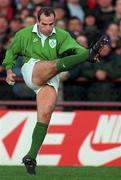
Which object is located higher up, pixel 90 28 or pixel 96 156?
pixel 90 28

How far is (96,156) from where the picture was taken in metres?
12.7

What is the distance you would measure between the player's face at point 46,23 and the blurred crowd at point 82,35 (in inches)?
128

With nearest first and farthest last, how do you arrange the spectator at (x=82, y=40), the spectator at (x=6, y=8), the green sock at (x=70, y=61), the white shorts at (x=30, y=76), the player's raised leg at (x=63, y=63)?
the player's raised leg at (x=63, y=63) → the green sock at (x=70, y=61) → the white shorts at (x=30, y=76) → the spectator at (x=82, y=40) → the spectator at (x=6, y=8)

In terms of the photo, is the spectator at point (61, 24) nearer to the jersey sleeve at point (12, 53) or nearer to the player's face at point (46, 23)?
the jersey sleeve at point (12, 53)

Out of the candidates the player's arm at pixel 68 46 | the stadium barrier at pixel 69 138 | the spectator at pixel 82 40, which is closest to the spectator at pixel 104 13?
the spectator at pixel 82 40

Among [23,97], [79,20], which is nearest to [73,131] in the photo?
[23,97]

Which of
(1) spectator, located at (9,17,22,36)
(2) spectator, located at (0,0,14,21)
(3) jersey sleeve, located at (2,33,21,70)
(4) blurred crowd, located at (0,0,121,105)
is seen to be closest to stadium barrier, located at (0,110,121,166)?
(4) blurred crowd, located at (0,0,121,105)

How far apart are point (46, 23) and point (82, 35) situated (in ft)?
12.7

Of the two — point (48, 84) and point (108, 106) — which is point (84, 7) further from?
point (48, 84)

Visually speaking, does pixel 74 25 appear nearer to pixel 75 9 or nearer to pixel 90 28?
pixel 90 28

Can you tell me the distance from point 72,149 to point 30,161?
3.14 m

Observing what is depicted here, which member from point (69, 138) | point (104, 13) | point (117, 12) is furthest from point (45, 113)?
point (104, 13)

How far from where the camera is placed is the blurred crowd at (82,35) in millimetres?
12930

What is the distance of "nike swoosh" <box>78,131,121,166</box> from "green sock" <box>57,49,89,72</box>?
3.44 metres
